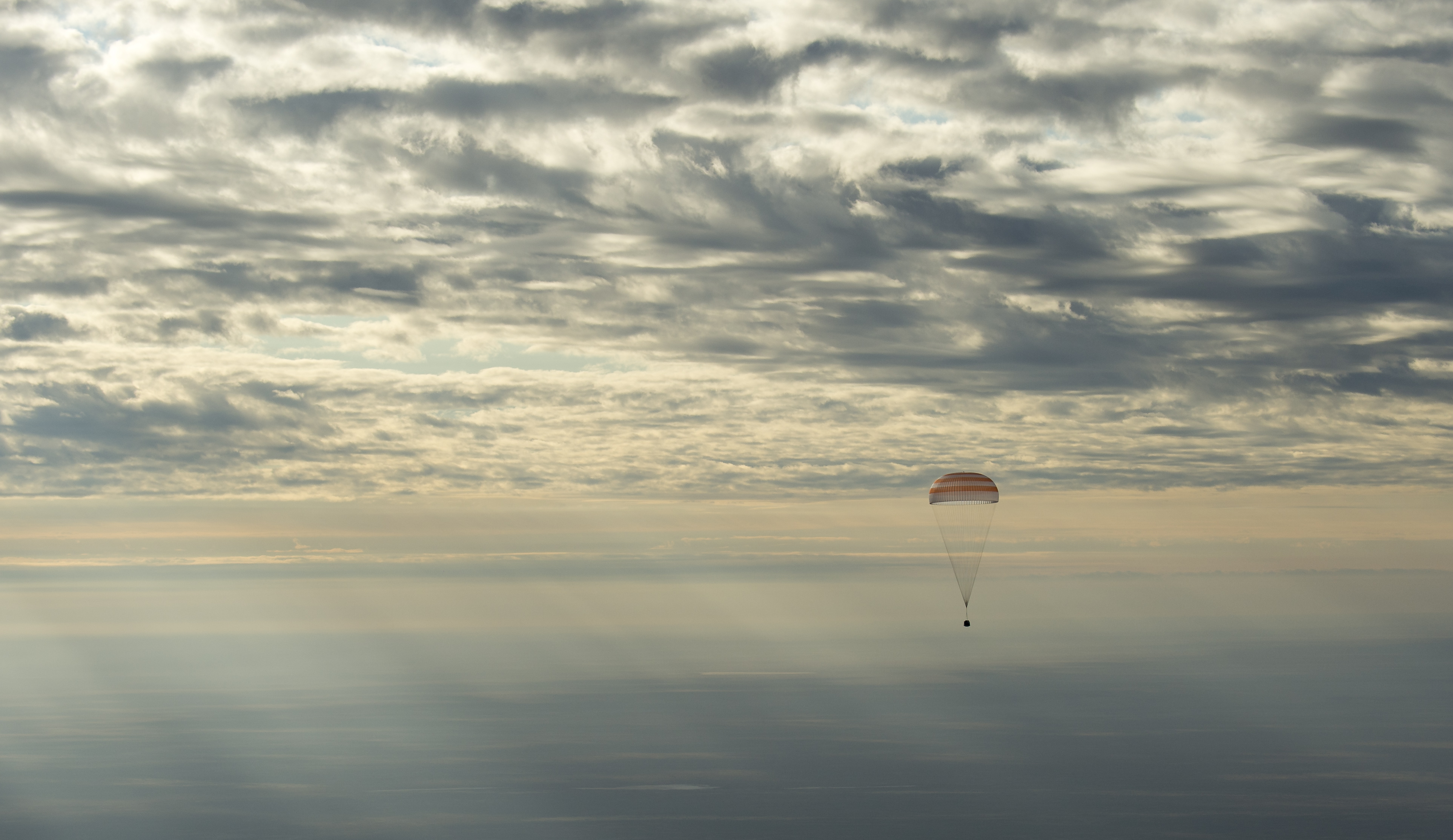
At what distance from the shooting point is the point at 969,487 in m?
131
